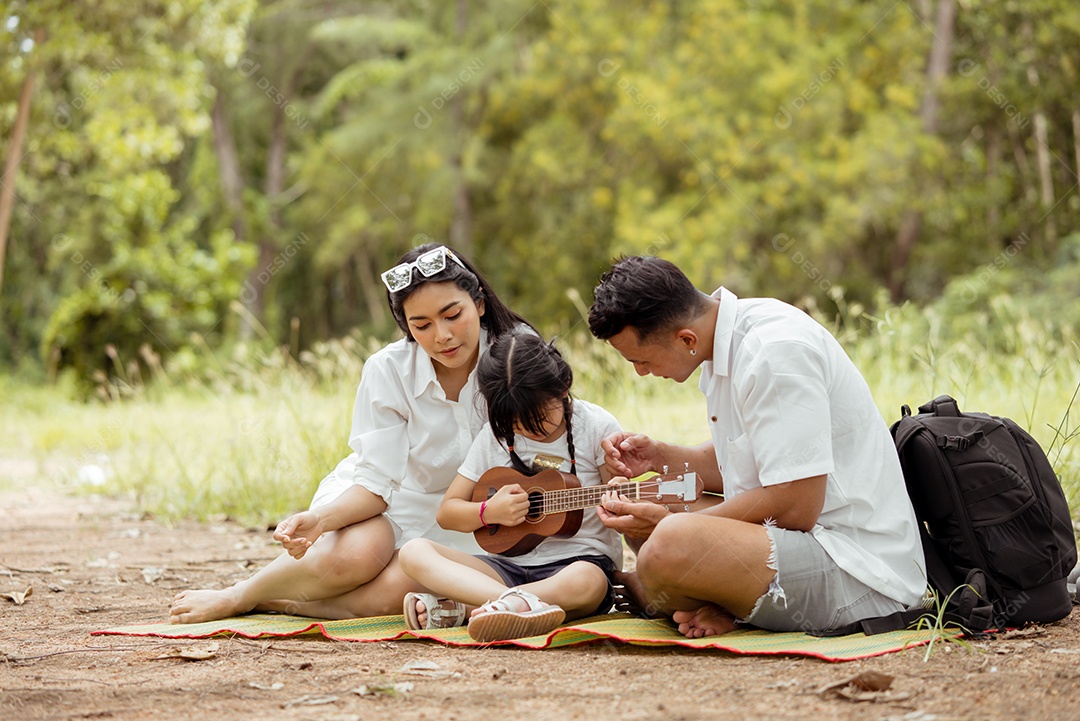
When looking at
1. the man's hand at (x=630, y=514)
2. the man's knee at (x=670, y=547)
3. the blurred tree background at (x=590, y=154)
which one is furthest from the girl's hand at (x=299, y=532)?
the blurred tree background at (x=590, y=154)

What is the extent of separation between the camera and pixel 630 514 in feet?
10.5

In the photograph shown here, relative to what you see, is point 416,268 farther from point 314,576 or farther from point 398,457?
point 314,576

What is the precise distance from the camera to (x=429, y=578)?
135 inches

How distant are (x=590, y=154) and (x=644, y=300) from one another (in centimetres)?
1655

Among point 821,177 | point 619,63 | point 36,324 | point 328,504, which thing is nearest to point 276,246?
point 36,324

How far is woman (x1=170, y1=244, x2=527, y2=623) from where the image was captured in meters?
3.59

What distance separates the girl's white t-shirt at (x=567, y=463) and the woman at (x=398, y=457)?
0.17 meters

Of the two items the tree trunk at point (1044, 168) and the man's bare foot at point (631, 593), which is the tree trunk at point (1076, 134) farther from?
the man's bare foot at point (631, 593)

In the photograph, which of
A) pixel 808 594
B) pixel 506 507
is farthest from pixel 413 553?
pixel 808 594

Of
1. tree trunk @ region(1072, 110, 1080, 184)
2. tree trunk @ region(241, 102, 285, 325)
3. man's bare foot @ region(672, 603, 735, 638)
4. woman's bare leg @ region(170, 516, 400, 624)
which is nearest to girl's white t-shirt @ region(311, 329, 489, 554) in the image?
woman's bare leg @ region(170, 516, 400, 624)

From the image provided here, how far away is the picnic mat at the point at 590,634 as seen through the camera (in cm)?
292

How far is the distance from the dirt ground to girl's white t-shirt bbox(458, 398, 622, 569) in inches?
17.7

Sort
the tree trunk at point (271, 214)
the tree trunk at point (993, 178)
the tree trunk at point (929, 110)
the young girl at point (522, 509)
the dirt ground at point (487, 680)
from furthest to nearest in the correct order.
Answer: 1. the tree trunk at point (271, 214)
2. the tree trunk at point (993, 178)
3. the tree trunk at point (929, 110)
4. the young girl at point (522, 509)
5. the dirt ground at point (487, 680)

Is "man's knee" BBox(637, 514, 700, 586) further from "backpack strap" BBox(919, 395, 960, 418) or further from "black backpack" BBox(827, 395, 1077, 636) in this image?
"backpack strap" BBox(919, 395, 960, 418)
